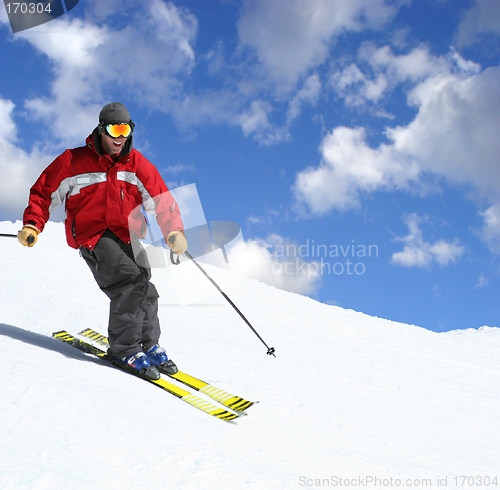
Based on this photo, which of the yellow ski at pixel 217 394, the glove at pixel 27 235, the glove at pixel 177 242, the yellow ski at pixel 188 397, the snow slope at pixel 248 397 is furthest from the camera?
the glove at pixel 177 242

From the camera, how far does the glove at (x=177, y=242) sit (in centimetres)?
369

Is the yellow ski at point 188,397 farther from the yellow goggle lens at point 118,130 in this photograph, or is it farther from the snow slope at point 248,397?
the yellow goggle lens at point 118,130

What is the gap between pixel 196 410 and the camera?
286 cm

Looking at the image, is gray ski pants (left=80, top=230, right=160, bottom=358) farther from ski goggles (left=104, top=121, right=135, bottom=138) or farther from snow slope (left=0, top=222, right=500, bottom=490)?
ski goggles (left=104, top=121, right=135, bottom=138)

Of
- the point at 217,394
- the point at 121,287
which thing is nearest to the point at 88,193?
the point at 121,287

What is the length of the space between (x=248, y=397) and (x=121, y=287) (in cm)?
156

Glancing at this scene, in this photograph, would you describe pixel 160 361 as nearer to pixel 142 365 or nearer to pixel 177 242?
pixel 142 365

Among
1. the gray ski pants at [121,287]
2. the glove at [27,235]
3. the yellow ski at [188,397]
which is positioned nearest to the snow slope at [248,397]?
the yellow ski at [188,397]

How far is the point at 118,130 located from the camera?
3.51m

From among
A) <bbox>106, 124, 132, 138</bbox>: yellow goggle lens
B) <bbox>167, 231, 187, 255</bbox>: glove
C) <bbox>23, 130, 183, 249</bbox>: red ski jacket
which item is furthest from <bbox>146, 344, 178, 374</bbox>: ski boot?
<bbox>106, 124, 132, 138</bbox>: yellow goggle lens

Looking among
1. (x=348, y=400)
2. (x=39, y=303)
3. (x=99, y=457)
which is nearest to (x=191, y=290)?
(x=39, y=303)

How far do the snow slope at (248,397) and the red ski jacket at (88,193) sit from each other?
107 centimetres

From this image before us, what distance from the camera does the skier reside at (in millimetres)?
3547

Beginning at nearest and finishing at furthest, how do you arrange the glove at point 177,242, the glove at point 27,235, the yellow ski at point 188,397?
1. the yellow ski at point 188,397
2. the glove at point 27,235
3. the glove at point 177,242
